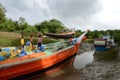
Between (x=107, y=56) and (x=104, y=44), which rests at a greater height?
(x=104, y=44)

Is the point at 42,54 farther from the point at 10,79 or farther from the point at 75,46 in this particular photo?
the point at 75,46

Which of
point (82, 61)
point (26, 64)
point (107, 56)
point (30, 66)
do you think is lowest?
point (82, 61)

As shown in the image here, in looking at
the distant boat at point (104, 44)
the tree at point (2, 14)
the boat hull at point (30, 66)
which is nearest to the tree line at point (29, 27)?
the tree at point (2, 14)

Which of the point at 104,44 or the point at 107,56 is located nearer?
the point at 107,56

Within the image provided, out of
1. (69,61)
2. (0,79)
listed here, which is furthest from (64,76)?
(69,61)

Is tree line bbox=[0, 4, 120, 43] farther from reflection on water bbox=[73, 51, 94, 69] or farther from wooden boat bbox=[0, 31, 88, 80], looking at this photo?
wooden boat bbox=[0, 31, 88, 80]

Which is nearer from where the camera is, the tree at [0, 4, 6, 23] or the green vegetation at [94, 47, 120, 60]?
the green vegetation at [94, 47, 120, 60]

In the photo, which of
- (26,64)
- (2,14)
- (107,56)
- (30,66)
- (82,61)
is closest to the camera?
(26,64)

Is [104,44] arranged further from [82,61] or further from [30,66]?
[30,66]

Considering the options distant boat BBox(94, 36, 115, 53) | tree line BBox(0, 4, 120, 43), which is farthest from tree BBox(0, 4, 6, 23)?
distant boat BBox(94, 36, 115, 53)

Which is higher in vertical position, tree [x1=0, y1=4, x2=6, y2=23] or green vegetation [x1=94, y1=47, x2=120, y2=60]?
tree [x1=0, y1=4, x2=6, y2=23]

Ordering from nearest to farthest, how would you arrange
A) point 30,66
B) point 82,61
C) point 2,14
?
point 30,66, point 82,61, point 2,14

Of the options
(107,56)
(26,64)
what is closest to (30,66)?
(26,64)

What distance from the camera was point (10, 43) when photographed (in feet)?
84.5
